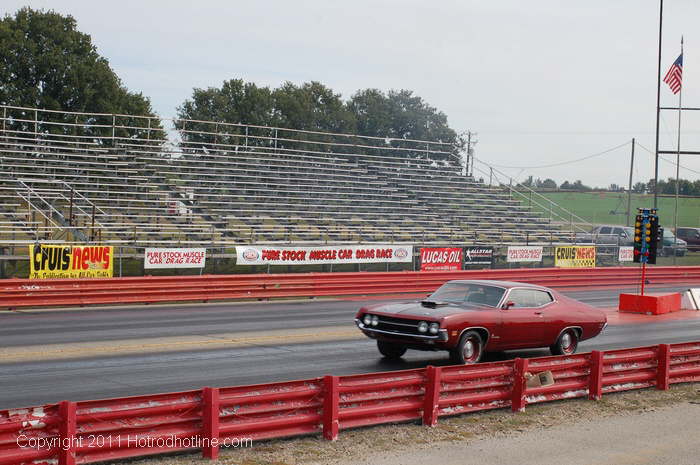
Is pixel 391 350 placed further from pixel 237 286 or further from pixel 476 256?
pixel 476 256

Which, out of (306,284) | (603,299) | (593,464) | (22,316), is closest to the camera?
(593,464)

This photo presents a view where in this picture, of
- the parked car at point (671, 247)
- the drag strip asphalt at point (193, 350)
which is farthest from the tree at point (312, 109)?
the drag strip asphalt at point (193, 350)

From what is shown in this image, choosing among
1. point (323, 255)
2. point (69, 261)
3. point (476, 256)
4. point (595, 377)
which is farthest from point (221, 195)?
point (595, 377)

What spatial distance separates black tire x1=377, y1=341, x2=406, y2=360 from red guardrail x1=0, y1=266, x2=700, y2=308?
10.9m

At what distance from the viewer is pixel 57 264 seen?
24516 mm

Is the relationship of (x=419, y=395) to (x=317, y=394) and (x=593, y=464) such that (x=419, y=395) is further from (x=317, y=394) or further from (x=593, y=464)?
(x=593, y=464)

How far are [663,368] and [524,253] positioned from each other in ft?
83.9

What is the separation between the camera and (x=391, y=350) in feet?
48.8

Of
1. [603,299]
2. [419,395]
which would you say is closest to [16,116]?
[603,299]

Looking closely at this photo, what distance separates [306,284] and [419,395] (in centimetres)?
1747

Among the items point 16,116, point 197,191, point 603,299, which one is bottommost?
point 603,299

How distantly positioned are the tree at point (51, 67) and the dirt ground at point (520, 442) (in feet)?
131

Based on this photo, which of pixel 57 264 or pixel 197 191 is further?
pixel 197 191

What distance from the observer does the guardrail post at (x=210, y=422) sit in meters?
8.36
